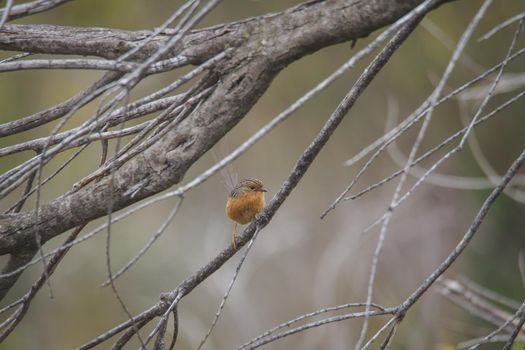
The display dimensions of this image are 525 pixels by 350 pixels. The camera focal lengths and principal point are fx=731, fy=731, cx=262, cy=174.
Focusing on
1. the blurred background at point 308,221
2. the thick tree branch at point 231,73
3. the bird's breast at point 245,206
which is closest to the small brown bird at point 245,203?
the bird's breast at point 245,206

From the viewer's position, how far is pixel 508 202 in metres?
7.14

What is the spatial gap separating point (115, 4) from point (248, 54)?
7.35m

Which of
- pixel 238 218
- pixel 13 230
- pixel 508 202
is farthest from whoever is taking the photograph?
pixel 508 202

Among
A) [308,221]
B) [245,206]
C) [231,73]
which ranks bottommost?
[231,73]

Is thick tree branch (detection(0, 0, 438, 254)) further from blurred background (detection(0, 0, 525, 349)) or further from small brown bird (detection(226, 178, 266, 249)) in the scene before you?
blurred background (detection(0, 0, 525, 349))

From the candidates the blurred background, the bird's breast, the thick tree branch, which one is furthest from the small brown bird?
the blurred background

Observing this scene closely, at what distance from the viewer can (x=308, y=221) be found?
10250mm

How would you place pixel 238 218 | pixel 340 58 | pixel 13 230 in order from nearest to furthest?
pixel 13 230 < pixel 238 218 < pixel 340 58

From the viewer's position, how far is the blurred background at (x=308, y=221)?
24.9 ft

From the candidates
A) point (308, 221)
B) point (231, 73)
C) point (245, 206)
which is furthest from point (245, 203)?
point (308, 221)

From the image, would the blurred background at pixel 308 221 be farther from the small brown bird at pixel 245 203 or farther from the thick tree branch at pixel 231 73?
the thick tree branch at pixel 231 73

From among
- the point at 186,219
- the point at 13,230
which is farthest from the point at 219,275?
the point at 13,230

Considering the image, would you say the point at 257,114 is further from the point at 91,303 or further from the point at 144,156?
the point at 144,156

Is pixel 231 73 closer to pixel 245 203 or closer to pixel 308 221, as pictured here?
pixel 245 203
